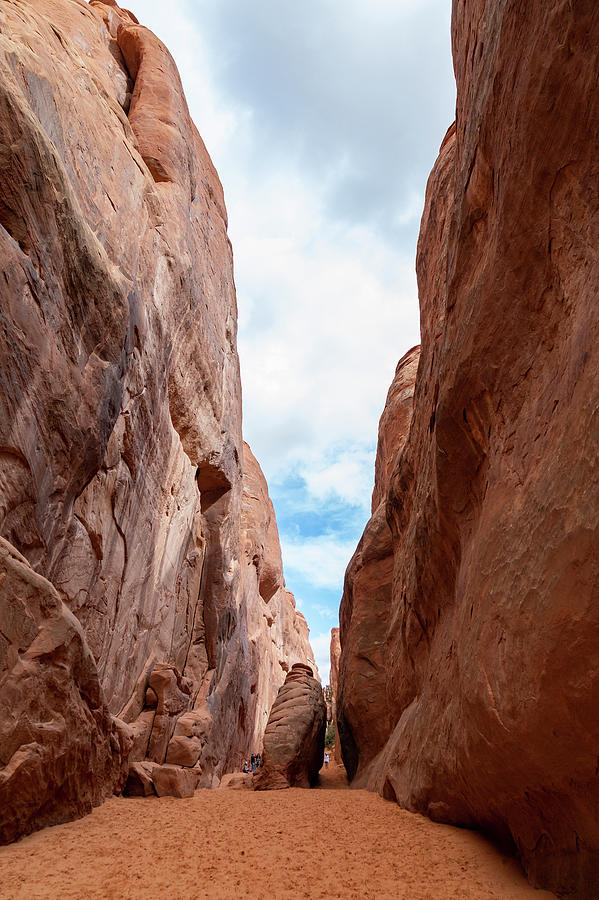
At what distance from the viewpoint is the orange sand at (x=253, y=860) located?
3.83m

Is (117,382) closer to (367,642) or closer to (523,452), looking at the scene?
(523,452)

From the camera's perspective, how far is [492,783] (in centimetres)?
475

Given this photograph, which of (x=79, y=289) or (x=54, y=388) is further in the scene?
(x=79, y=289)

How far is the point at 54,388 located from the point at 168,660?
837 centimetres

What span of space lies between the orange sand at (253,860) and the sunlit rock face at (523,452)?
0.52 metres

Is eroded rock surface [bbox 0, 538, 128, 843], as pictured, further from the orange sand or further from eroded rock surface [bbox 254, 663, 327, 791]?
eroded rock surface [bbox 254, 663, 327, 791]

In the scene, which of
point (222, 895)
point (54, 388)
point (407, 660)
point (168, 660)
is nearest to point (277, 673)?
point (168, 660)

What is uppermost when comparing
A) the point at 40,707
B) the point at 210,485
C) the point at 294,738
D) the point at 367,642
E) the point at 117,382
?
the point at 210,485

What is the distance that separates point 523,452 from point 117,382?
7.96 m

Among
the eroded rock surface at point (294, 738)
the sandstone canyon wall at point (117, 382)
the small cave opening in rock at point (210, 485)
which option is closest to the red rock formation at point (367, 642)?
the eroded rock surface at point (294, 738)

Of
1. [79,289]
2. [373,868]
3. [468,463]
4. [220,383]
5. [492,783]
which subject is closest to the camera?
[373,868]

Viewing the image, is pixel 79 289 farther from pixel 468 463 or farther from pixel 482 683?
pixel 482 683

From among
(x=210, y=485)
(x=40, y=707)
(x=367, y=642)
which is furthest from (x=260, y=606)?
(x=40, y=707)

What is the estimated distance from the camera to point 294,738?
47.2 ft
